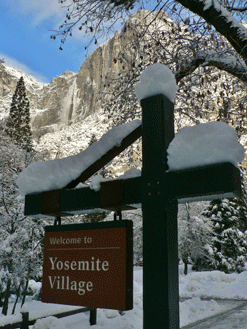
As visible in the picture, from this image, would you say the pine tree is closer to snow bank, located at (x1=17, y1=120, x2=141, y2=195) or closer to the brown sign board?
snow bank, located at (x1=17, y1=120, x2=141, y2=195)

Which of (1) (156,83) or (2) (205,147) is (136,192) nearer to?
(2) (205,147)

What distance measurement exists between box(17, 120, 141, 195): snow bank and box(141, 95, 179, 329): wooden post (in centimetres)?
29

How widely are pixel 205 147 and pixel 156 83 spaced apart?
60cm

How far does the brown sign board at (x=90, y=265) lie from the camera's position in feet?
6.18

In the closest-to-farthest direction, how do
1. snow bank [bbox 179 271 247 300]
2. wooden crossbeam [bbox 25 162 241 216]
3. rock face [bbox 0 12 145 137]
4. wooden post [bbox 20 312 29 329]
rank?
wooden crossbeam [bbox 25 162 241 216] → wooden post [bbox 20 312 29 329] → snow bank [bbox 179 271 247 300] → rock face [bbox 0 12 145 137]

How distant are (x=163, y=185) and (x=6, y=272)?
975 centimetres

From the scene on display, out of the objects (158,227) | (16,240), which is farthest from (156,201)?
(16,240)

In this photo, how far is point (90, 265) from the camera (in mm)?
2027

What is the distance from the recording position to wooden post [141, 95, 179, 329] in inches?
66.7

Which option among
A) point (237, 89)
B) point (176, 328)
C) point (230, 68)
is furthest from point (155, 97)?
point (237, 89)

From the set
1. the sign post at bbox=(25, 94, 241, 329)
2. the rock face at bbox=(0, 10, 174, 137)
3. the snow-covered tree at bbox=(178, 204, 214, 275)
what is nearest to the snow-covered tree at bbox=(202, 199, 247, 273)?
the snow-covered tree at bbox=(178, 204, 214, 275)

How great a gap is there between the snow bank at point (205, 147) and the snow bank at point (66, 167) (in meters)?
0.51

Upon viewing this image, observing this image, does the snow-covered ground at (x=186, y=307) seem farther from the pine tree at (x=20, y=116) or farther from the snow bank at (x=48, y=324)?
the pine tree at (x=20, y=116)


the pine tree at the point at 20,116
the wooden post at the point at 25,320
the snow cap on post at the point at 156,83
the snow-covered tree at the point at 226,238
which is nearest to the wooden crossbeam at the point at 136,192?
the snow cap on post at the point at 156,83
